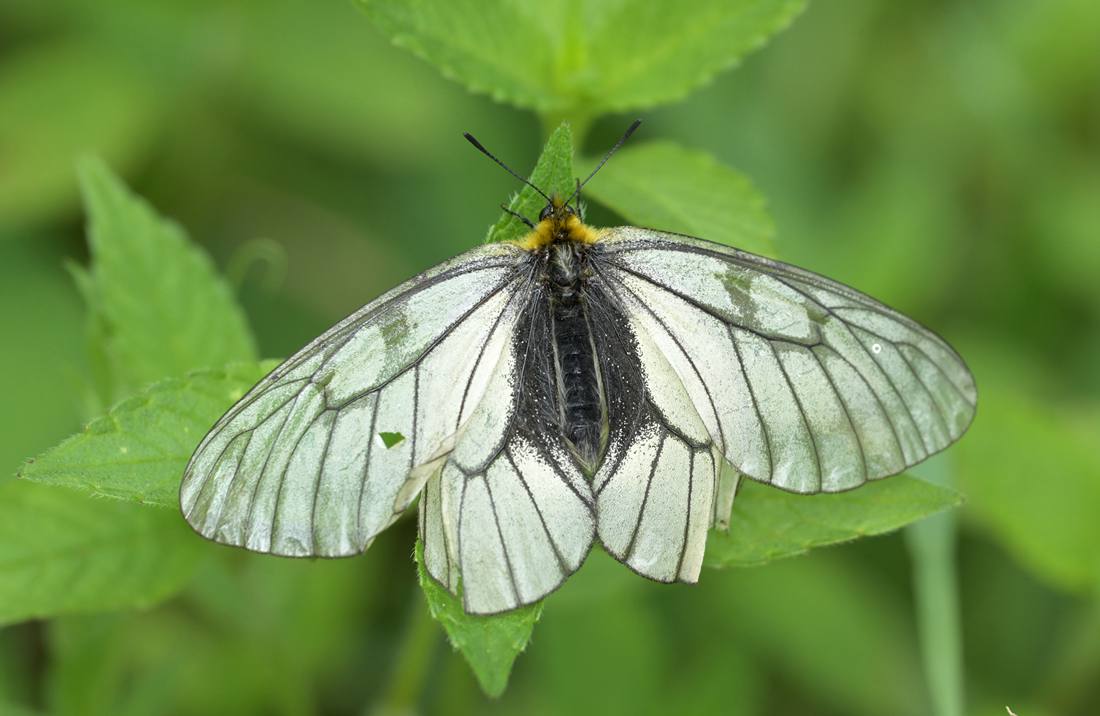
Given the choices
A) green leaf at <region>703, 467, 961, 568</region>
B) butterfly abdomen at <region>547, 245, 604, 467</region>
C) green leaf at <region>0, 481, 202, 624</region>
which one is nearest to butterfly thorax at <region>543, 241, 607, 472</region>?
butterfly abdomen at <region>547, 245, 604, 467</region>

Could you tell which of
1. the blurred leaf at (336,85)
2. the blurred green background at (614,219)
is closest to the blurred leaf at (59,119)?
the blurred green background at (614,219)

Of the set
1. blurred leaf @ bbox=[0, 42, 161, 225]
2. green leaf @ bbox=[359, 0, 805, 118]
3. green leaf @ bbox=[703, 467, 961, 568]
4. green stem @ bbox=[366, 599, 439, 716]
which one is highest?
blurred leaf @ bbox=[0, 42, 161, 225]

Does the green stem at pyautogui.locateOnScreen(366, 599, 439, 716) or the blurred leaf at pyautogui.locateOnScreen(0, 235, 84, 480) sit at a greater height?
the blurred leaf at pyautogui.locateOnScreen(0, 235, 84, 480)

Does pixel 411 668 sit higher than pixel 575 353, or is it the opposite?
pixel 575 353

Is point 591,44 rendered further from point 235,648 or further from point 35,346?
point 35,346

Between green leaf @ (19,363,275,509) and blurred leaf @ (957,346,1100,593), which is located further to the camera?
blurred leaf @ (957,346,1100,593)

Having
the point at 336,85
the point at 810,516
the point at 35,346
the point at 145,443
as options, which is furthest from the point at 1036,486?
the point at 35,346

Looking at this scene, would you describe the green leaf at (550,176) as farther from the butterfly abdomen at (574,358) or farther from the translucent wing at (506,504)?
the translucent wing at (506,504)

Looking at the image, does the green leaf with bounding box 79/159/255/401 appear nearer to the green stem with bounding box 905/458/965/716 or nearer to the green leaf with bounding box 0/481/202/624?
the green leaf with bounding box 0/481/202/624
